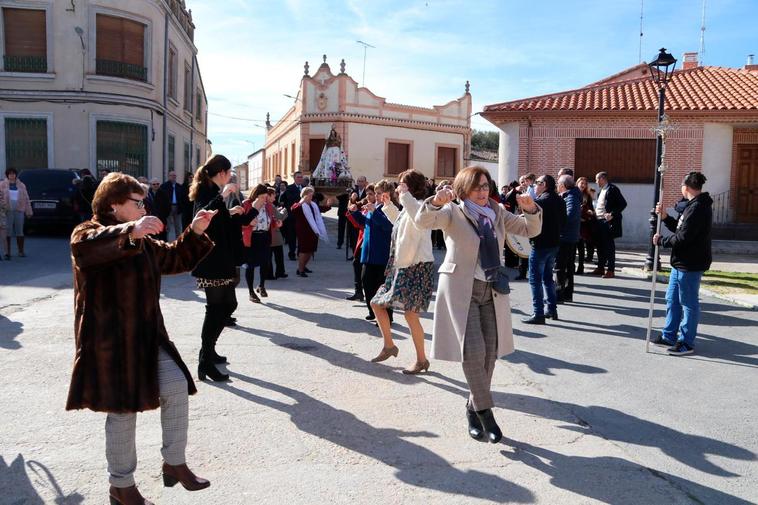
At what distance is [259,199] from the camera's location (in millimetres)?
6375

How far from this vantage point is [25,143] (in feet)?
71.4


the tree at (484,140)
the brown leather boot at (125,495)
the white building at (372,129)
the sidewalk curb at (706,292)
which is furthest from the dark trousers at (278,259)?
the tree at (484,140)

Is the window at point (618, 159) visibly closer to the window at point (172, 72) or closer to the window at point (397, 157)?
the window at point (172, 72)

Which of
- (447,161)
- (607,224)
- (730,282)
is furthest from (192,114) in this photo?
(730,282)

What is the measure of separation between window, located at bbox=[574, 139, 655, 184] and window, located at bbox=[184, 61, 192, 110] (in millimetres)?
17374

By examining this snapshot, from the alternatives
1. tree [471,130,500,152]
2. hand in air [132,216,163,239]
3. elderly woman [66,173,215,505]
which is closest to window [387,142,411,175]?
tree [471,130,500,152]

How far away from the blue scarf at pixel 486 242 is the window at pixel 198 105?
98.9 ft

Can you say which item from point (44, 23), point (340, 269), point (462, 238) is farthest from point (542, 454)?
point (44, 23)

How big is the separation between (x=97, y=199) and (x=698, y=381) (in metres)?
5.21

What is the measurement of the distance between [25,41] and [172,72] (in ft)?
18.5

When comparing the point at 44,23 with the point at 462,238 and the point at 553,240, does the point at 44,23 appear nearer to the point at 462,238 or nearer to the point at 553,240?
the point at 553,240

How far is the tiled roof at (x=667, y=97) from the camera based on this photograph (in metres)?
20.8

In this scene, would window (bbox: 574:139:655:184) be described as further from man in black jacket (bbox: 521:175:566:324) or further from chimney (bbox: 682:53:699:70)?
man in black jacket (bbox: 521:175:566:324)

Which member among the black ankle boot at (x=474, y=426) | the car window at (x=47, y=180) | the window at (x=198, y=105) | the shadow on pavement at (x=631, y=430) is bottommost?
the shadow on pavement at (x=631, y=430)
